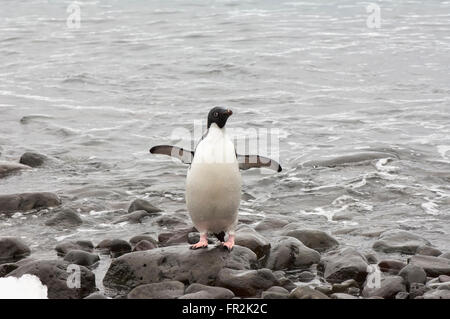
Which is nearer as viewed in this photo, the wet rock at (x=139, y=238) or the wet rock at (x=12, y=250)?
the wet rock at (x=12, y=250)

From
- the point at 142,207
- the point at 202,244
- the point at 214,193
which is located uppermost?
the point at 214,193

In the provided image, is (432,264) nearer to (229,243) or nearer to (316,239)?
(316,239)

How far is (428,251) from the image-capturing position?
868cm

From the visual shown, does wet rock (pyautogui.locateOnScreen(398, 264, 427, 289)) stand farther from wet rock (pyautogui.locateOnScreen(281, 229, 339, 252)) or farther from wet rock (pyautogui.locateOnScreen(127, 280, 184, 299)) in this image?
wet rock (pyautogui.locateOnScreen(127, 280, 184, 299))

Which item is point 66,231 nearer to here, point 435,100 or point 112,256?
point 112,256

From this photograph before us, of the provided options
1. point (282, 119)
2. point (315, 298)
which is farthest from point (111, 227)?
point (282, 119)

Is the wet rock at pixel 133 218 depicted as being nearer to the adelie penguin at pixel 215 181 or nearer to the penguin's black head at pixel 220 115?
the adelie penguin at pixel 215 181

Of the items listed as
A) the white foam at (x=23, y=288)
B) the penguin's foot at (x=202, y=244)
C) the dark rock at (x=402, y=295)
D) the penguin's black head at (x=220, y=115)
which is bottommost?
the dark rock at (x=402, y=295)

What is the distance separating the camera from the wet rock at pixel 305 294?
273 inches

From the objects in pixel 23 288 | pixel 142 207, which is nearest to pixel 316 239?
pixel 142 207

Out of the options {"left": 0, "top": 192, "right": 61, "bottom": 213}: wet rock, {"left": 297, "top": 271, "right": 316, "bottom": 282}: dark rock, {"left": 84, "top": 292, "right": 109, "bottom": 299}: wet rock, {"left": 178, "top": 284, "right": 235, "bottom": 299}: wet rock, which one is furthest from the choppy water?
{"left": 178, "top": 284, "right": 235, "bottom": 299}: wet rock

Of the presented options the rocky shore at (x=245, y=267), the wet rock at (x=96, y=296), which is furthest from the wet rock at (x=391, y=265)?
the wet rock at (x=96, y=296)

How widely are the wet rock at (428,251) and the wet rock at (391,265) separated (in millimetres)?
588

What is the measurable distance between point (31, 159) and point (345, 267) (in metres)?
6.66
